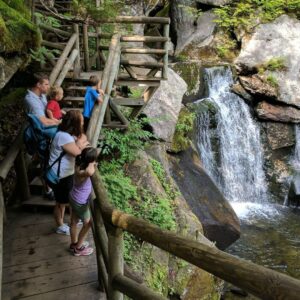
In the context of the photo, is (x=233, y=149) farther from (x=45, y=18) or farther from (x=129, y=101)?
(x=45, y=18)

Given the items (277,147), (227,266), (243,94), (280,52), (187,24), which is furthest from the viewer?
(187,24)

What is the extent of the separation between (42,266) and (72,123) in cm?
173

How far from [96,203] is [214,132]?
11.4 metres

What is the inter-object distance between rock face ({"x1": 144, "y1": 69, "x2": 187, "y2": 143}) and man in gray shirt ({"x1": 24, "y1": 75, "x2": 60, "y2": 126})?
434 cm

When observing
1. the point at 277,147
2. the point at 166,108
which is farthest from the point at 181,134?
the point at 277,147

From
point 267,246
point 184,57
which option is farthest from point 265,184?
point 184,57

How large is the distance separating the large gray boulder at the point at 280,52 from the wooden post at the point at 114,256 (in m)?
13.6

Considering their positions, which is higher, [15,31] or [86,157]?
[15,31]

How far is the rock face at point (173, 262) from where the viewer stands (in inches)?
A: 254

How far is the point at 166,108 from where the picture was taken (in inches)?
416

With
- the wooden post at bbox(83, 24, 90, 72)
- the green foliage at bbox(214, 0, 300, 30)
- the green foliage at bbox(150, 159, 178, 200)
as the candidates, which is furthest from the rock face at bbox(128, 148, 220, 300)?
the green foliage at bbox(214, 0, 300, 30)

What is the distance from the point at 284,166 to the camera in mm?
14922

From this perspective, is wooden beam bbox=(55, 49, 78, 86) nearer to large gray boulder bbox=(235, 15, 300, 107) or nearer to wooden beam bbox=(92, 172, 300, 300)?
wooden beam bbox=(92, 172, 300, 300)

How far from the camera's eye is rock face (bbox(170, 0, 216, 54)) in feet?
65.5
